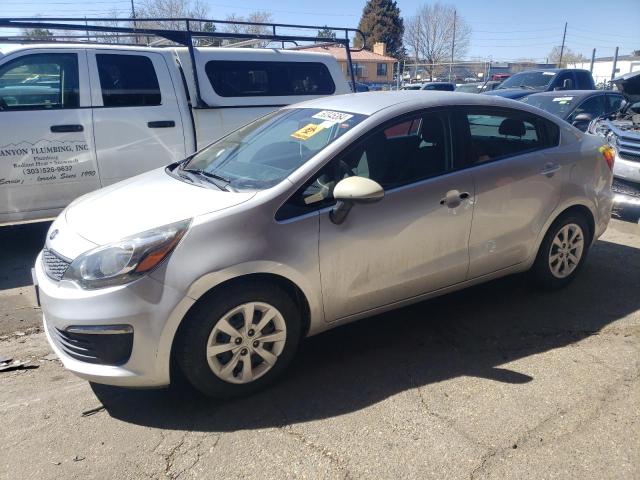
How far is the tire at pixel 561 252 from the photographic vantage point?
405 cm

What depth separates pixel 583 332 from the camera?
3660 millimetres

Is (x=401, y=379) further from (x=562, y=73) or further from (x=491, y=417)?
(x=562, y=73)

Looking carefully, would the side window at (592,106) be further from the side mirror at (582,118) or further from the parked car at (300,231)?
the parked car at (300,231)

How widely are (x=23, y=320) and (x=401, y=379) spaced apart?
2.90 m

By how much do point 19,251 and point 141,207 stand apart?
3402 millimetres

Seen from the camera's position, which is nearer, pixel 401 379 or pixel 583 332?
pixel 401 379

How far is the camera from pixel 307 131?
340 cm

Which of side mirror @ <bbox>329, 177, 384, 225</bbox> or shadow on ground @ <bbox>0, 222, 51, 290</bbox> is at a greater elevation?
side mirror @ <bbox>329, 177, 384, 225</bbox>

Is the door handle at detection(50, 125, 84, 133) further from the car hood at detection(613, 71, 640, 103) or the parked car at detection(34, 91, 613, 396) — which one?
the car hood at detection(613, 71, 640, 103)

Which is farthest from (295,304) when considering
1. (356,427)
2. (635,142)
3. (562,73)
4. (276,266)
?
(562,73)

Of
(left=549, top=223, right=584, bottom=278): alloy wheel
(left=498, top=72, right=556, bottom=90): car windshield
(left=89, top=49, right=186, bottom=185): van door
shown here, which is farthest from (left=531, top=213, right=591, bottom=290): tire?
(left=498, top=72, right=556, bottom=90): car windshield

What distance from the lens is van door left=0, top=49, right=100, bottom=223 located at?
4.94m

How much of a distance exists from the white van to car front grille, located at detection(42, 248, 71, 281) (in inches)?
99.2

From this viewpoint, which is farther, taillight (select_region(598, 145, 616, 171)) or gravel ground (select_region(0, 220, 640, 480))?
taillight (select_region(598, 145, 616, 171))
